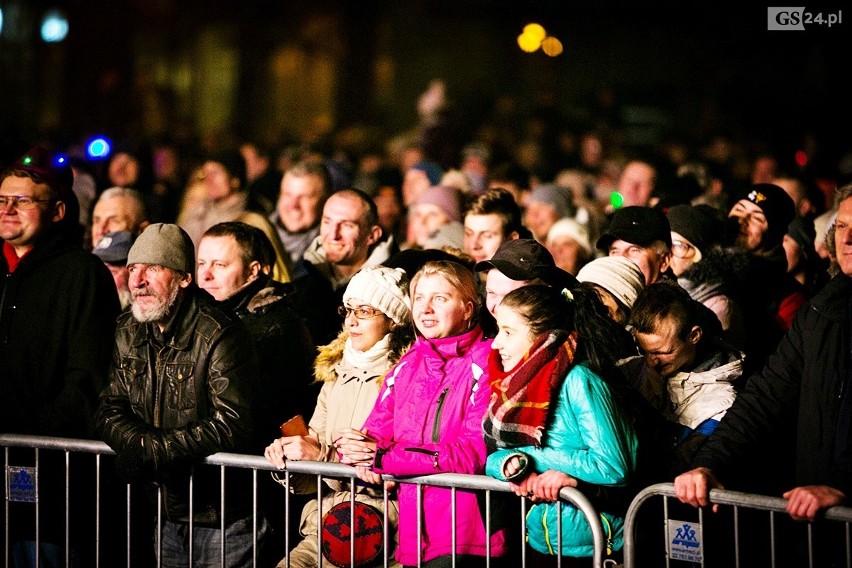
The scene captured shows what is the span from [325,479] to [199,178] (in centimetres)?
815

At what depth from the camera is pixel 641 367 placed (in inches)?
254

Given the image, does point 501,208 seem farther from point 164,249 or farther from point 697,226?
point 164,249

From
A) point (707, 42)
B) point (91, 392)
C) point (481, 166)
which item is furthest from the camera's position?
point (707, 42)

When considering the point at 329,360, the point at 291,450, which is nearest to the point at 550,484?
the point at 291,450

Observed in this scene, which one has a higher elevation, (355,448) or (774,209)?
(774,209)

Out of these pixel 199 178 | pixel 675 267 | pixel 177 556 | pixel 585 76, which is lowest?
pixel 177 556

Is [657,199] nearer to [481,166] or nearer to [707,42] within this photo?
[481,166]

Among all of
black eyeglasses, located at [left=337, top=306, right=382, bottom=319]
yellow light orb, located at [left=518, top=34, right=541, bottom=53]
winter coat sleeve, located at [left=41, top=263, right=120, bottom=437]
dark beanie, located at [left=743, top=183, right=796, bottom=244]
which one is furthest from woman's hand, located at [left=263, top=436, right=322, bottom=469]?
yellow light orb, located at [left=518, top=34, right=541, bottom=53]

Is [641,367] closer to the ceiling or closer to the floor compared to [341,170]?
closer to the floor

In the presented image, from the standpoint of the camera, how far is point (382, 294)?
687cm

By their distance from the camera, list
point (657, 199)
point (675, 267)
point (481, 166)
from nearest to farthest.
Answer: point (675, 267) < point (657, 199) < point (481, 166)

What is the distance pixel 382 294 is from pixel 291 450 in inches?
40.2

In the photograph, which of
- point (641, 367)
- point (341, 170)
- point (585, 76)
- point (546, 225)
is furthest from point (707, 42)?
point (641, 367)

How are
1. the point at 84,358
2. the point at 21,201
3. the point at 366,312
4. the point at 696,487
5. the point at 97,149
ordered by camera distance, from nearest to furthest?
the point at 696,487 < the point at 366,312 < the point at 84,358 < the point at 21,201 < the point at 97,149
